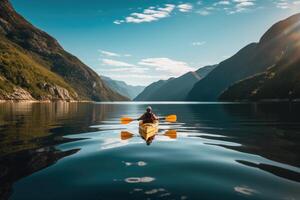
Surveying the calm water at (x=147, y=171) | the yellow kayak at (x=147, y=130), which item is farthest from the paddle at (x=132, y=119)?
the calm water at (x=147, y=171)

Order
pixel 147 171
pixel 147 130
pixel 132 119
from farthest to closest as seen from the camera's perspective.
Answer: pixel 132 119 < pixel 147 130 < pixel 147 171

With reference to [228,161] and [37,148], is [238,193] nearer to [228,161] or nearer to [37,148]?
[228,161]

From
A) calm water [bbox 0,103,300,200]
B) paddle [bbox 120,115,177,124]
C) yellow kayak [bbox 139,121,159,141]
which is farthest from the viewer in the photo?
paddle [bbox 120,115,177,124]

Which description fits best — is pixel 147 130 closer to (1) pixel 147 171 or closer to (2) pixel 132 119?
(2) pixel 132 119

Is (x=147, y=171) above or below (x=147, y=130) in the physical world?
below

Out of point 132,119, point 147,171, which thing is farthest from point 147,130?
point 147,171

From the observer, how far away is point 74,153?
21.2m

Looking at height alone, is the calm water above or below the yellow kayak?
below

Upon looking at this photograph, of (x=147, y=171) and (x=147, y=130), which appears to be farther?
(x=147, y=130)

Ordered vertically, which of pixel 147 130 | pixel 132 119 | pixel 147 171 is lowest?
pixel 147 171

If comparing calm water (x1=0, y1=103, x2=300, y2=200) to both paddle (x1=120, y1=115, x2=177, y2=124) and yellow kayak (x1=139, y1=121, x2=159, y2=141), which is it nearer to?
yellow kayak (x1=139, y1=121, x2=159, y2=141)

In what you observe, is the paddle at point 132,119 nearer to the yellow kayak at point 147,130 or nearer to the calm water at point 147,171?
the yellow kayak at point 147,130

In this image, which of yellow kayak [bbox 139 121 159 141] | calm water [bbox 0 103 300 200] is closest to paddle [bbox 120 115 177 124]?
yellow kayak [bbox 139 121 159 141]

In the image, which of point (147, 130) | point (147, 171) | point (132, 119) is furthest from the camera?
point (132, 119)
